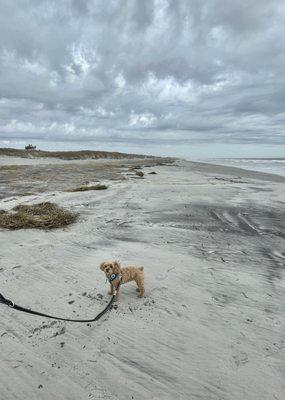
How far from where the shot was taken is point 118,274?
4.45 meters

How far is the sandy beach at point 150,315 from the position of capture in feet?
10.4

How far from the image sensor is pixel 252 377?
3234 mm

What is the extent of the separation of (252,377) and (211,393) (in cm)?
50

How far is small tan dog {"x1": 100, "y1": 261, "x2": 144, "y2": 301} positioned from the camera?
4312 millimetres

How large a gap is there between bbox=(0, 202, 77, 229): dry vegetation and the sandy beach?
35cm

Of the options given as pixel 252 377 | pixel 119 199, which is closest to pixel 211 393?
pixel 252 377

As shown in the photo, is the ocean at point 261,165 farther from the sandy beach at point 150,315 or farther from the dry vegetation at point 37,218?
the sandy beach at point 150,315

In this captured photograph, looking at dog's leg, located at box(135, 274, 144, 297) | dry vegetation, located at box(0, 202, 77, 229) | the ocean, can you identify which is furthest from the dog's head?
the ocean

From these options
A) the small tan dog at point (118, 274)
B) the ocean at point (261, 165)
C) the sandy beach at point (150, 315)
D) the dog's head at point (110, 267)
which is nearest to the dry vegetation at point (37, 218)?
the sandy beach at point (150, 315)

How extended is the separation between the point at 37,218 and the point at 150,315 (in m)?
5.53

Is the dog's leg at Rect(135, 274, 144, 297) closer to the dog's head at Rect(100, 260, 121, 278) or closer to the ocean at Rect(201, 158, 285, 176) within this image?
the dog's head at Rect(100, 260, 121, 278)

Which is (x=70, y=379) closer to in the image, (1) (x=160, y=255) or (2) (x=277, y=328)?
(2) (x=277, y=328)

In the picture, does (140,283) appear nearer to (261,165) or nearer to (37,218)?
(37,218)

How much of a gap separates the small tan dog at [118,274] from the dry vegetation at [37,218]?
402cm
